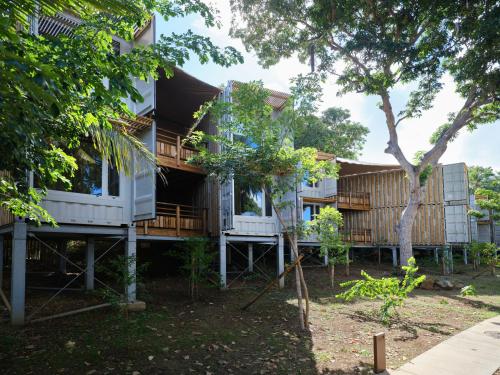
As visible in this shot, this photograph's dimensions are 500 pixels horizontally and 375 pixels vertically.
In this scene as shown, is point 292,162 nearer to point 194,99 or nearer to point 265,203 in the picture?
point 265,203

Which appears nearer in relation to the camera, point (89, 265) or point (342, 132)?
point (89, 265)

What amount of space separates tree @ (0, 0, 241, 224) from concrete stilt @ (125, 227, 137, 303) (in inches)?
146

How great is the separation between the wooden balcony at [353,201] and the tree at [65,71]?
20.2 m

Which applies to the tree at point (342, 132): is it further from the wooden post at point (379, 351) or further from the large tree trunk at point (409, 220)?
the wooden post at point (379, 351)

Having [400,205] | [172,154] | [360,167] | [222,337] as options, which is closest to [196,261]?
[222,337]

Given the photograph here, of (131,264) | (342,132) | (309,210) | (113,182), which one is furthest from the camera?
(342,132)

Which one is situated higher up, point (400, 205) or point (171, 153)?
point (171, 153)

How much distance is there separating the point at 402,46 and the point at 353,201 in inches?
459

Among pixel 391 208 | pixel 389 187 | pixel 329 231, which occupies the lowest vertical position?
pixel 329 231

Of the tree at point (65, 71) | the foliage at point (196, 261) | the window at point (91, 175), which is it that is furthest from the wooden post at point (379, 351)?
the window at point (91, 175)

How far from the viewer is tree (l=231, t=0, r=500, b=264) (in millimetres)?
15414

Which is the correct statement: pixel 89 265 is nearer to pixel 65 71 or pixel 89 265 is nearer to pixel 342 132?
pixel 65 71

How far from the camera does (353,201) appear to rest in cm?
2561

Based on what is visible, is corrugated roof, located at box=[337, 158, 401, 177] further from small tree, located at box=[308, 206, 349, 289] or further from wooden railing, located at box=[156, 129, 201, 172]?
wooden railing, located at box=[156, 129, 201, 172]
